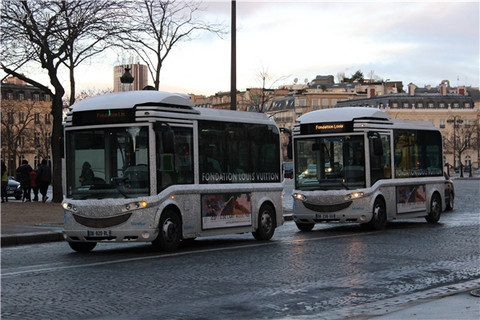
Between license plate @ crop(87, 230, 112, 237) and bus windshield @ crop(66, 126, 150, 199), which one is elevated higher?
bus windshield @ crop(66, 126, 150, 199)

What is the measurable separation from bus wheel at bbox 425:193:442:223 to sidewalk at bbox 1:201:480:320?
5.06 metres

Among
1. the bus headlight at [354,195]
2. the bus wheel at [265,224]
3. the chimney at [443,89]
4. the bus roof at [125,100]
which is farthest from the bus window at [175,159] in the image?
the chimney at [443,89]

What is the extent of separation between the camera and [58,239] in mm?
20609

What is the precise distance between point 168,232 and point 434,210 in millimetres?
11584

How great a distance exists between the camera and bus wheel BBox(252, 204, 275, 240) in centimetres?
1955

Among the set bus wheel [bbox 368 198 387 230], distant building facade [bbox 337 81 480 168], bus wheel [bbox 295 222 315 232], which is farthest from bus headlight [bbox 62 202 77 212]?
distant building facade [bbox 337 81 480 168]

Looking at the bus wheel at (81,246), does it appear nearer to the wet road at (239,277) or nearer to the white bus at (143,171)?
the white bus at (143,171)

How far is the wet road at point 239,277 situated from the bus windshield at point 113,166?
1.18 meters

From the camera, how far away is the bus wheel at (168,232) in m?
16.5

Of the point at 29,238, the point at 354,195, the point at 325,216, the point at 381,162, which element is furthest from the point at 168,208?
the point at 381,162

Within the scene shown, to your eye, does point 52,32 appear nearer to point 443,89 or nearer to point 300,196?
point 300,196

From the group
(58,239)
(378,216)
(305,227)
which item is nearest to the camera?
(58,239)

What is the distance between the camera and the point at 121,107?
1644 cm

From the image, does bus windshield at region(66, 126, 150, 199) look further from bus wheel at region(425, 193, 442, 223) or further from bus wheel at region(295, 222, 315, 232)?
bus wheel at region(425, 193, 442, 223)
